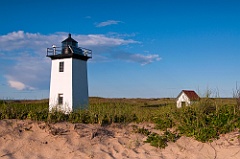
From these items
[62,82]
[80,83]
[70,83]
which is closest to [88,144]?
[70,83]

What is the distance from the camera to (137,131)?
7.79 metres

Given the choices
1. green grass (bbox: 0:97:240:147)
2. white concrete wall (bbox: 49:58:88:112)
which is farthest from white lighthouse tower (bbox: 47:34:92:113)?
green grass (bbox: 0:97:240:147)

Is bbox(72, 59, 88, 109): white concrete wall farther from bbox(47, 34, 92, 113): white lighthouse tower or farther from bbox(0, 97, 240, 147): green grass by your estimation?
bbox(0, 97, 240, 147): green grass

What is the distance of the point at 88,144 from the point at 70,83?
15295mm

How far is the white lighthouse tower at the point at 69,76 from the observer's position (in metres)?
22.0

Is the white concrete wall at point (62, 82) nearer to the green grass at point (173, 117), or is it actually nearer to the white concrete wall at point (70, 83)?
the white concrete wall at point (70, 83)

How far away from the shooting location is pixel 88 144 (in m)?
6.98

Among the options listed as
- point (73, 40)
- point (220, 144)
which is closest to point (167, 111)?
point (220, 144)

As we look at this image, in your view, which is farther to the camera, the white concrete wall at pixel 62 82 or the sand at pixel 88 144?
the white concrete wall at pixel 62 82

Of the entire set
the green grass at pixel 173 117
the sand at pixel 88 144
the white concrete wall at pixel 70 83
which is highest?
the white concrete wall at pixel 70 83

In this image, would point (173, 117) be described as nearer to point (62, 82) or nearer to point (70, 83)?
point (70, 83)

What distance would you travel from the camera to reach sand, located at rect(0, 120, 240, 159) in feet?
21.8

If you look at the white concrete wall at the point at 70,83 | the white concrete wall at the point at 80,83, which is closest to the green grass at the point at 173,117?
the white concrete wall at the point at 70,83

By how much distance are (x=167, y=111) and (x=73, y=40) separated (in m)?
16.5
